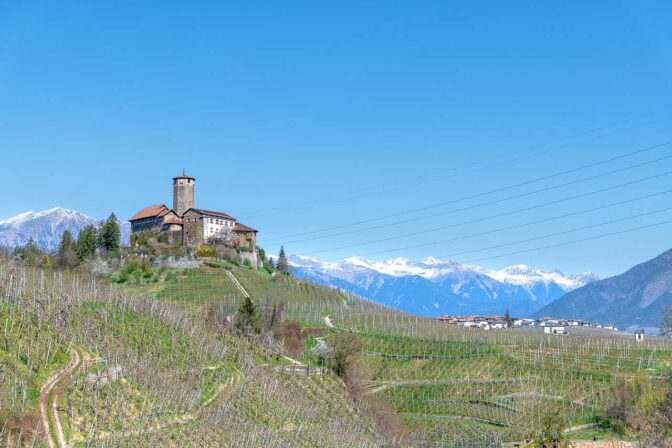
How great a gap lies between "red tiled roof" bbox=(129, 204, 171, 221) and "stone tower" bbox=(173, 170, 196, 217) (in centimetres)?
202

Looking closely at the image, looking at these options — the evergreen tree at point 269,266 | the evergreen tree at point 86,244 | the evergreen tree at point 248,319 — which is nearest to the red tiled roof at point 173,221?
the evergreen tree at point 269,266

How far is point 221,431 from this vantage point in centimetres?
3566

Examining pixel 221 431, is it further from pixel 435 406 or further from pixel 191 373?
pixel 435 406

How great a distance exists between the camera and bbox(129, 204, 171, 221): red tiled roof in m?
124

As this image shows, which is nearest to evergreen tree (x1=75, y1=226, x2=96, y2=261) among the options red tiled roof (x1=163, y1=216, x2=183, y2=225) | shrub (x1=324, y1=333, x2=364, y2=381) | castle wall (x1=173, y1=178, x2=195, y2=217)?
red tiled roof (x1=163, y1=216, x2=183, y2=225)

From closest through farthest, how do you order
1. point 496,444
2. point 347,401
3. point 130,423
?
point 130,423, point 496,444, point 347,401

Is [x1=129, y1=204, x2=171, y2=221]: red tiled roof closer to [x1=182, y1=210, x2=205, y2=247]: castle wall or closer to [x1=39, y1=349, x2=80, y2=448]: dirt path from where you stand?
[x1=182, y1=210, x2=205, y2=247]: castle wall

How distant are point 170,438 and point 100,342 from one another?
9.29m

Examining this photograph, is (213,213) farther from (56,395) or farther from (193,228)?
(56,395)

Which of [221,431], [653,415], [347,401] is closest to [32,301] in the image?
[221,431]

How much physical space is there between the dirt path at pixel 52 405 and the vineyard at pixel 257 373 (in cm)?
7

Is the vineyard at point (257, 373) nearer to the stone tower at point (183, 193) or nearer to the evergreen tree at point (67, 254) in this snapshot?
the evergreen tree at point (67, 254)

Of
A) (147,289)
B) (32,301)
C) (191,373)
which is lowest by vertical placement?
(191,373)

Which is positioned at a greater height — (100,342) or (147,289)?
(147,289)
